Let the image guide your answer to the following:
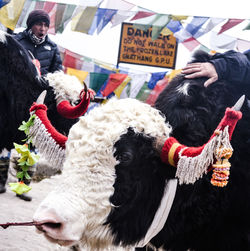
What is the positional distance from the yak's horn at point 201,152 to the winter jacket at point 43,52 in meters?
2.65

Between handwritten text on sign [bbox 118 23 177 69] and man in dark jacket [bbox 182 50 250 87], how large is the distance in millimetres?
4570

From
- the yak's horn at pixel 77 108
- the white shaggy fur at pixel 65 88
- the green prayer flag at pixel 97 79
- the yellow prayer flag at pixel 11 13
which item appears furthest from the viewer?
the green prayer flag at pixel 97 79

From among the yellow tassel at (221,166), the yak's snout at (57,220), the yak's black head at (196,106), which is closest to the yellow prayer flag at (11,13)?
the yak's black head at (196,106)

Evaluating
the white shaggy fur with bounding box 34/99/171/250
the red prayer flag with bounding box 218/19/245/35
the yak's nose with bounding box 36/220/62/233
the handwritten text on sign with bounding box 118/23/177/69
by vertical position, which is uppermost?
the red prayer flag with bounding box 218/19/245/35

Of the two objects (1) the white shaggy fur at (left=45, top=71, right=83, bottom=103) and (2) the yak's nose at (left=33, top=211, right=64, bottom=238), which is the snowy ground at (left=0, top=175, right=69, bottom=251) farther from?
(2) the yak's nose at (left=33, top=211, right=64, bottom=238)

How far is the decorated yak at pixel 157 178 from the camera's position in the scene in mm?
1576

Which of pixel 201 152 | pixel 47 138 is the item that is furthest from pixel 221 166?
pixel 47 138

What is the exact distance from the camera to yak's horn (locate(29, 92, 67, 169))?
6.62ft

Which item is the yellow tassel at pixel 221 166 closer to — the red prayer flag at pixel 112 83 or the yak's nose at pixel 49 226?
the yak's nose at pixel 49 226

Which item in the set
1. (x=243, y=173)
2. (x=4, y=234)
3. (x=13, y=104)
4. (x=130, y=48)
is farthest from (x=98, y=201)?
(x=130, y=48)

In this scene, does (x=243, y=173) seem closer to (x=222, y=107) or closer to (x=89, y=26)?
(x=222, y=107)

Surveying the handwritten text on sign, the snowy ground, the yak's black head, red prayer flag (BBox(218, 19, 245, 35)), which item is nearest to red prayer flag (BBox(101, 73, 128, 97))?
the handwritten text on sign

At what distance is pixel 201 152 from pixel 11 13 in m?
4.09

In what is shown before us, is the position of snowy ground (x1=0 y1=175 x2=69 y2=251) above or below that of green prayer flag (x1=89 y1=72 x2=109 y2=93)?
below
